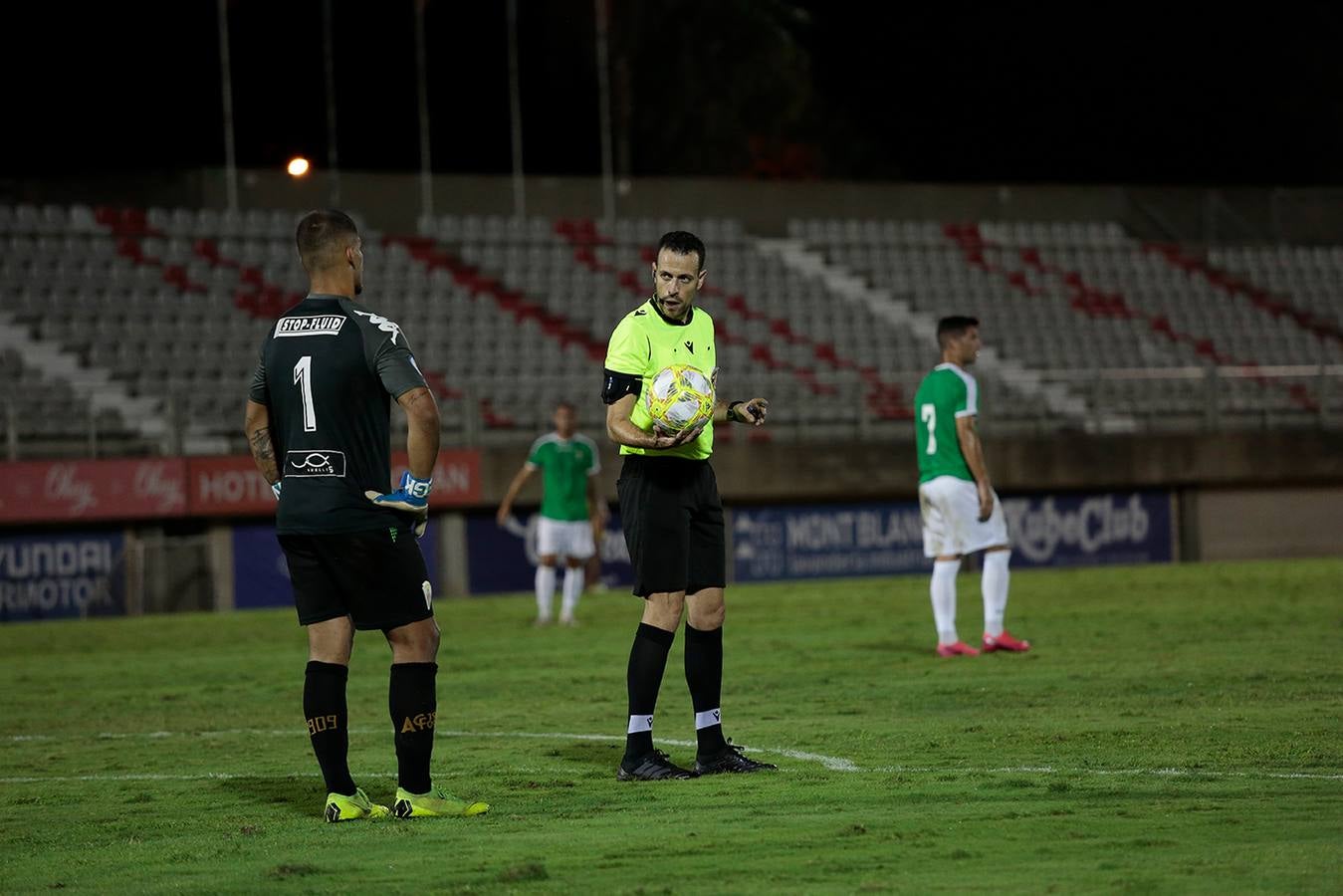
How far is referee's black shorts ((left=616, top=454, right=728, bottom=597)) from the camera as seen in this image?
838cm

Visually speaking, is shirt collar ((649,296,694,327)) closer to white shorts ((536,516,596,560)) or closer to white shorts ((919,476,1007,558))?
white shorts ((919,476,1007,558))

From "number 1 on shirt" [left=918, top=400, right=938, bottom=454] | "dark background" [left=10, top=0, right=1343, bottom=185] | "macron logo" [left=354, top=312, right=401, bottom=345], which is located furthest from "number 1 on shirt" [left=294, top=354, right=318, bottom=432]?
"dark background" [left=10, top=0, right=1343, bottom=185]

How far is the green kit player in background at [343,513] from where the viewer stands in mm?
7344

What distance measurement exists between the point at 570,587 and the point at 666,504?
12.0 m

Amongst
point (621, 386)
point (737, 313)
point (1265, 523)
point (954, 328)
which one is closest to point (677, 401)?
point (621, 386)

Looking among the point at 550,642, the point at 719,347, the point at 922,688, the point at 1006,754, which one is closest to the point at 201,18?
the point at 719,347

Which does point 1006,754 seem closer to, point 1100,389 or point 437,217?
point 1100,389

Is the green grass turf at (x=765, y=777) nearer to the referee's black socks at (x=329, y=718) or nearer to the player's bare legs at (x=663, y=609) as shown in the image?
the referee's black socks at (x=329, y=718)

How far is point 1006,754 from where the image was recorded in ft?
28.7

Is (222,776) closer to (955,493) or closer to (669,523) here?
(669,523)

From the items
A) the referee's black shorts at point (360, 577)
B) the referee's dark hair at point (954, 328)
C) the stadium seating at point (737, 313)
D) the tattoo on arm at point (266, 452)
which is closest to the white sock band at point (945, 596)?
the referee's dark hair at point (954, 328)

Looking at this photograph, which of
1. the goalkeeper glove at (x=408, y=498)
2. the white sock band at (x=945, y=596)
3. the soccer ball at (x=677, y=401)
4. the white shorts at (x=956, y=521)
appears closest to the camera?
the goalkeeper glove at (x=408, y=498)

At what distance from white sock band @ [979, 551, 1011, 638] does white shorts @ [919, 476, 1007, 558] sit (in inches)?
4.6

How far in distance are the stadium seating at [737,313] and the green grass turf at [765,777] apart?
11.1 m
